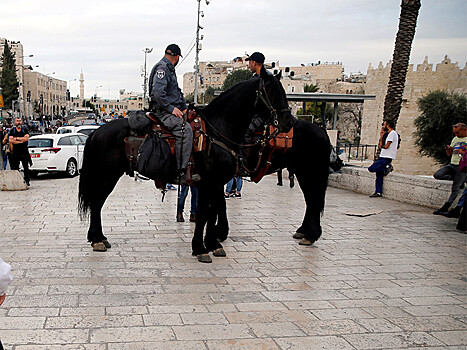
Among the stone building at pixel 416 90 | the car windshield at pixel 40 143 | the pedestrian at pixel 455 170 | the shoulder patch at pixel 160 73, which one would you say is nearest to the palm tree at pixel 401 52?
the pedestrian at pixel 455 170

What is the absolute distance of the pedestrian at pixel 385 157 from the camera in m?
10.9

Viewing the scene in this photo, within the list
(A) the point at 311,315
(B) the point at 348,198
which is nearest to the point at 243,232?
(A) the point at 311,315

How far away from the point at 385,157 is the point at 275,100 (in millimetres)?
6047

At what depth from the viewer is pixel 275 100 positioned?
5.84m

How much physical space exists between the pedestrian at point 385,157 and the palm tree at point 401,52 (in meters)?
3.71

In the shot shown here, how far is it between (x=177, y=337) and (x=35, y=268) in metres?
2.56

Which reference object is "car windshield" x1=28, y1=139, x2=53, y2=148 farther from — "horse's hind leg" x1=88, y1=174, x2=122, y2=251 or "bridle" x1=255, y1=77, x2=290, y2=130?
"bridle" x1=255, y1=77, x2=290, y2=130

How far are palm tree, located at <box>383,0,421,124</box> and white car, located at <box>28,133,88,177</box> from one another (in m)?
10.6

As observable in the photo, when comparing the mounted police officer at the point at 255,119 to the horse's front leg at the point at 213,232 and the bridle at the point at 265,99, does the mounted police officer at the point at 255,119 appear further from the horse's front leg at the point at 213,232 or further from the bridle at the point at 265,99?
the horse's front leg at the point at 213,232

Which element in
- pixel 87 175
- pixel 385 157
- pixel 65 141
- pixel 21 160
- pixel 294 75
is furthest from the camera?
pixel 294 75

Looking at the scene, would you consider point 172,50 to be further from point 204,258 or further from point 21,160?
point 21,160

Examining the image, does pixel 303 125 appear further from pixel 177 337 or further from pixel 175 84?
pixel 177 337

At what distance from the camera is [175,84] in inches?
240

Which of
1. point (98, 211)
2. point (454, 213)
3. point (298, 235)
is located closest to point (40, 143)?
point (98, 211)
